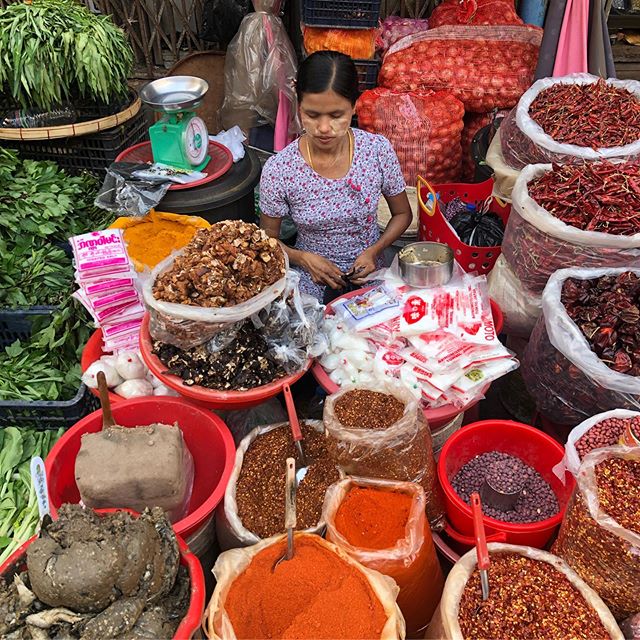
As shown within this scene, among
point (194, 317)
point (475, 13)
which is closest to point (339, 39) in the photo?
point (475, 13)

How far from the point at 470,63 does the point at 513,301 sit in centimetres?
241

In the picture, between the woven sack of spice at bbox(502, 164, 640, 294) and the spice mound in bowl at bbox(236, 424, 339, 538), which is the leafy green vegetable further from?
the woven sack of spice at bbox(502, 164, 640, 294)

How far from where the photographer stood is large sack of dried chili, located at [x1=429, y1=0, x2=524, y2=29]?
13.5 feet

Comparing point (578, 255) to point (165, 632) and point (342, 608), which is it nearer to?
point (342, 608)

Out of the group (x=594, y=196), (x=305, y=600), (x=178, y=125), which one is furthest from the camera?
(x=178, y=125)

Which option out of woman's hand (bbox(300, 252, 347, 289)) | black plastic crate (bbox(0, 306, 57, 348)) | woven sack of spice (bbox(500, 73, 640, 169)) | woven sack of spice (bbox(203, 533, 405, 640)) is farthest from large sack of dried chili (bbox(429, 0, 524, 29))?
woven sack of spice (bbox(203, 533, 405, 640))

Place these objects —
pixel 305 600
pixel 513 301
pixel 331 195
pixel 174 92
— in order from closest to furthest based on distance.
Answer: pixel 305 600 < pixel 513 301 < pixel 331 195 < pixel 174 92

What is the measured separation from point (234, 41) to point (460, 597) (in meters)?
3.99

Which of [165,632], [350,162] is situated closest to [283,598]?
[165,632]

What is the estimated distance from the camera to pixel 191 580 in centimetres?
148

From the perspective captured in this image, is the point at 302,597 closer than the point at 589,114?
Yes

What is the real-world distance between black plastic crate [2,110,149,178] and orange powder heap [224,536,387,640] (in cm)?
268

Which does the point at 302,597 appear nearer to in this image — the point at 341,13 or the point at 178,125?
the point at 178,125

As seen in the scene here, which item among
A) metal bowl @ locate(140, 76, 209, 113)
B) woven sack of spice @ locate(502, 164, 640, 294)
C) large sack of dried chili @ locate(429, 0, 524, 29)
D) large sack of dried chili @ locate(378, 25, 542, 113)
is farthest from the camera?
large sack of dried chili @ locate(429, 0, 524, 29)
